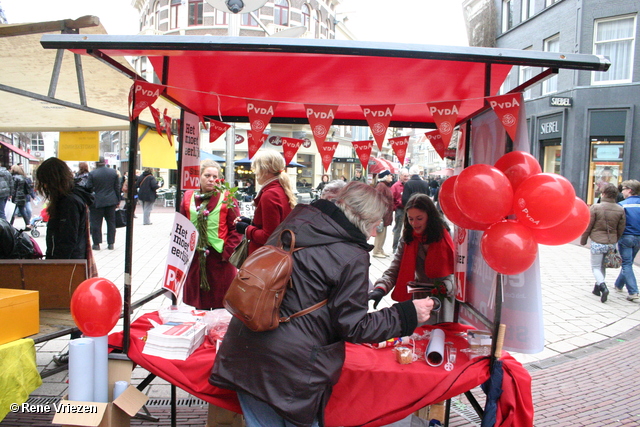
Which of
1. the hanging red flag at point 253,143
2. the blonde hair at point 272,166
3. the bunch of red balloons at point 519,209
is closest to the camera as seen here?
the bunch of red balloons at point 519,209

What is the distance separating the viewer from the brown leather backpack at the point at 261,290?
5.58ft

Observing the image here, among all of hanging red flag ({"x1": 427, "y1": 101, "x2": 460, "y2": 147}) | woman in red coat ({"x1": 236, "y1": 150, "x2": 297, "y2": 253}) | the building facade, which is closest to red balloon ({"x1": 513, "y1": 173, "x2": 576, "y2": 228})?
hanging red flag ({"x1": 427, "y1": 101, "x2": 460, "y2": 147})

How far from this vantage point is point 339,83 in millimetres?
3043

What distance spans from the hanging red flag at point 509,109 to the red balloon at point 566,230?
1.72ft

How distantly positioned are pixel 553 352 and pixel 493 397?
3126 mm

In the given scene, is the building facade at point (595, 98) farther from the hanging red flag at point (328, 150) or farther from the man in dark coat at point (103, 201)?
the man in dark coat at point (103, 201)

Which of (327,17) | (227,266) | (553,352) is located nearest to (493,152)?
(227,266)

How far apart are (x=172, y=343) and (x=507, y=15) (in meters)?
25.0

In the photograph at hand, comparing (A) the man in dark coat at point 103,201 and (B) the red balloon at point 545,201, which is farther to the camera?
(A) the man in dark coat at point 103,201

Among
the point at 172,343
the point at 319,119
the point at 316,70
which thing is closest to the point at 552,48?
the point at 319,119

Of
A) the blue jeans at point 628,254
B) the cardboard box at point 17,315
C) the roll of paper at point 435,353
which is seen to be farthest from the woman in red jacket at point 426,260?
the blue jeans at point 628,254

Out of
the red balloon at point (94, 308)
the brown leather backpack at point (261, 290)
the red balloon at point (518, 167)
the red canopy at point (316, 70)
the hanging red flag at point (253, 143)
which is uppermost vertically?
the red canopy at point (316, 70)

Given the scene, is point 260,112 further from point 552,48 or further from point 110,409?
point 552,48

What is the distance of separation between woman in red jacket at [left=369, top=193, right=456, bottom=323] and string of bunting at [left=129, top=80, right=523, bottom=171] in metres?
0.60
